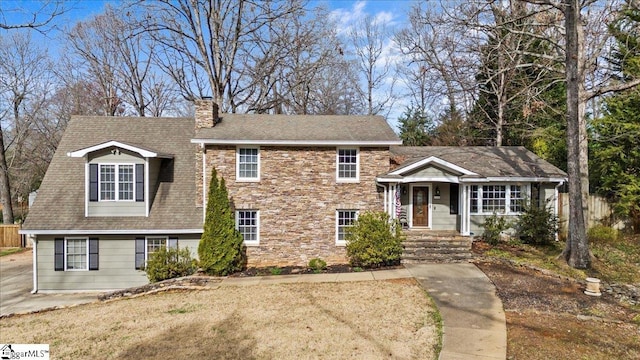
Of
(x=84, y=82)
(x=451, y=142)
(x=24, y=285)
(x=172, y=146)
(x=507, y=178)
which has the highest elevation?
(x=84, y=82)

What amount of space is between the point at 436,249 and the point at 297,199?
5.54 meters

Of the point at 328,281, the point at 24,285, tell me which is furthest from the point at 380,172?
the point at 24,285

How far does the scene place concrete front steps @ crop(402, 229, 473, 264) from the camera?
490 inches

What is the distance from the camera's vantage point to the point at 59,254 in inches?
507

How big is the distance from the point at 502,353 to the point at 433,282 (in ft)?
14.0

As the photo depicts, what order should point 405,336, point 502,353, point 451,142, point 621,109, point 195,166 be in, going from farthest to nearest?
point 451,142 → point 621,109 → point 195,166 → point 405,336 → point 502,353

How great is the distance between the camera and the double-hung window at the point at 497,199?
15039 mm

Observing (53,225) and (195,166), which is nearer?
(53,225)

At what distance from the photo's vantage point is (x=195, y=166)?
14.6 m

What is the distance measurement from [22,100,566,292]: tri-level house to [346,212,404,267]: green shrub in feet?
4.59

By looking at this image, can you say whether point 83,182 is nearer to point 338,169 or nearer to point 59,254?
point 59,254

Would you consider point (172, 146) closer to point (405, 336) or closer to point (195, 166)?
point (195, 166)

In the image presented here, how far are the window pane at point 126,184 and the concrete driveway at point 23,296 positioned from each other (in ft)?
12.0

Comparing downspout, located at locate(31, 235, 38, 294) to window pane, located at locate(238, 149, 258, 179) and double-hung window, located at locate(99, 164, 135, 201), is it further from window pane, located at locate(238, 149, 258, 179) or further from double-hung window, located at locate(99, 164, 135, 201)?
window pane, located at locate(238, 149, 258, 179)
